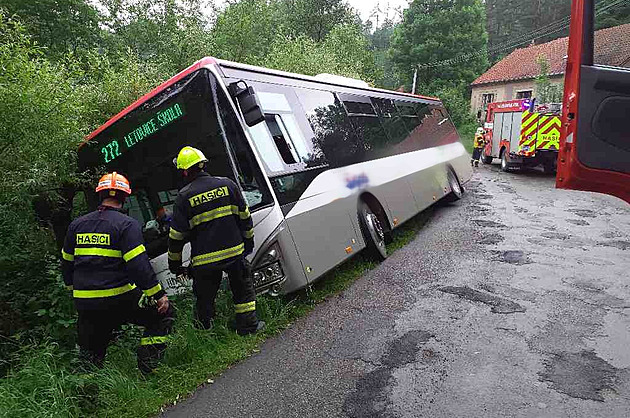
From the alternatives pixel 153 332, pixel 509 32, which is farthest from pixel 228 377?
pixel 509 32

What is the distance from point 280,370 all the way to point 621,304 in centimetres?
366

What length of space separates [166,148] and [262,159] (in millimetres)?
985

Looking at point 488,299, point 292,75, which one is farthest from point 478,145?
point 488,299

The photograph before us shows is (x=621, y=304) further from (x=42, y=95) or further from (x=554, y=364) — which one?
(x=42, y=95)

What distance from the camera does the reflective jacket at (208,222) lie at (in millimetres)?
4164

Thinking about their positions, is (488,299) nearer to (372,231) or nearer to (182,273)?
(372,231)

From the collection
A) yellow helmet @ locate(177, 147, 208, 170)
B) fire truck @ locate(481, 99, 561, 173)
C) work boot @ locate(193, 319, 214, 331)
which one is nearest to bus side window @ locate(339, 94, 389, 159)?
yellow helmet @ locate(177, 147, 208, 170)

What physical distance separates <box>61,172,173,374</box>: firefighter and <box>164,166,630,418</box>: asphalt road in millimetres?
908

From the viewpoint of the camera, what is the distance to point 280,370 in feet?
12.9

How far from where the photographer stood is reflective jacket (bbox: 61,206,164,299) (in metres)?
3.60

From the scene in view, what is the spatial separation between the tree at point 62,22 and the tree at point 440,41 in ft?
78.4

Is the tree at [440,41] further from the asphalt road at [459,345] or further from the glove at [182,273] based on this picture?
the glove at [182,273]

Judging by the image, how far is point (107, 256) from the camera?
3.62 meters

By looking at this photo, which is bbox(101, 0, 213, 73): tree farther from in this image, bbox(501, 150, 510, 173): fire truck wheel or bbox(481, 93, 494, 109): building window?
bbox(481, 93, 494, 109): building window
